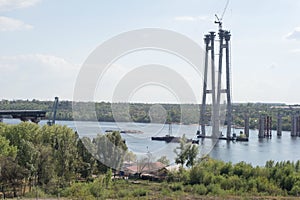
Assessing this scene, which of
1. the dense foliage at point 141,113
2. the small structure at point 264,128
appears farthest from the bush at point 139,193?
the small structure at point 264,128

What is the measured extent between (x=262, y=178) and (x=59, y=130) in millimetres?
4443

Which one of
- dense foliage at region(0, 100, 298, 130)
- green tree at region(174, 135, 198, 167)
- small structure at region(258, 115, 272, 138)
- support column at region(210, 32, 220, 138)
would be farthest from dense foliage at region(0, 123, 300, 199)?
small structure at region(258, 115, 272, 138)

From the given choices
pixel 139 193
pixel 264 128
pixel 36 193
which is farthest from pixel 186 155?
pixel 264 128

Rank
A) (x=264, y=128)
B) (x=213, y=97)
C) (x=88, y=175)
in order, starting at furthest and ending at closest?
(x=264, y=128) < (x=213, y=97) < (x=88, y=175)

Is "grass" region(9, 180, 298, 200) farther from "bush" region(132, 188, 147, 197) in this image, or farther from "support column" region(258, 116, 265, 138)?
"support column" region(258, 116, 265, 138)

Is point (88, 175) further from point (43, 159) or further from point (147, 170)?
point (147, 170)

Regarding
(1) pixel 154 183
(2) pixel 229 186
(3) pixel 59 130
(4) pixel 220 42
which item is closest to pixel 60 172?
(3) pixel 59 130

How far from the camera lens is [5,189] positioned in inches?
322

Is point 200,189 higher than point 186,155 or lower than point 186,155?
lower

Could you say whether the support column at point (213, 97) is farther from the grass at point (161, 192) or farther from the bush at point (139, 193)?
the bush at point (139, 193)

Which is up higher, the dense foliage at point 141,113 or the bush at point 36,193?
the dense foliage at point 141,113

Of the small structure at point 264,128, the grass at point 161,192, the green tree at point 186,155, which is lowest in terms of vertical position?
the grass at point 161,192

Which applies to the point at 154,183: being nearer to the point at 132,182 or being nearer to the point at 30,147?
the point at 132,182

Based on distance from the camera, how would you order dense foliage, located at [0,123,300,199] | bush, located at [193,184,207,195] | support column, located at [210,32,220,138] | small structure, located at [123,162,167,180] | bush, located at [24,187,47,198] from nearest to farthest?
1. bush, located at [24,187,47,198]
2. dense foliage, located at [0,123,300,199]
3. bush, located at [193,184,207,195]
4. small structure, located at [123,162,167,180]
5. support column, located at [210,32,220,138]
